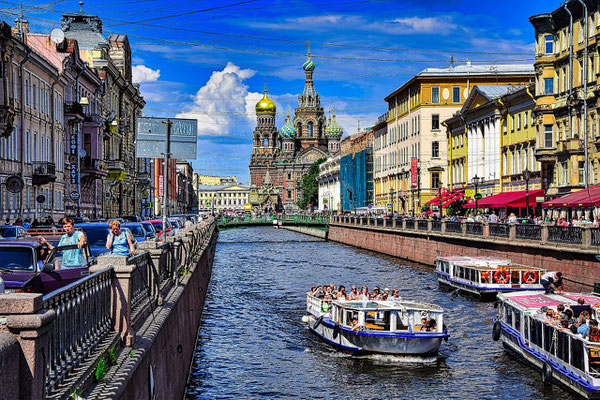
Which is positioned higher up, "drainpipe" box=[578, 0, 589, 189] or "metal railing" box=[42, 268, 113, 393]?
"drainpipe" box=[578, 0, 589, 189]

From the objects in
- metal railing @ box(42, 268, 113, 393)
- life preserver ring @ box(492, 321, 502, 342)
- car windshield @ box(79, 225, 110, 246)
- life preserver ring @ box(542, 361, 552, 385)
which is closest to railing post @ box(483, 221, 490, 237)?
life preserver ring @ box(492, 321, 502, 342)

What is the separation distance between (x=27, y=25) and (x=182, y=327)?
145ft

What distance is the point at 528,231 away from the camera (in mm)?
38688

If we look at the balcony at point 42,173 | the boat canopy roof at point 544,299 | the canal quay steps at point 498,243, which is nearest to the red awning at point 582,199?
the canal quay steps at point 498,243

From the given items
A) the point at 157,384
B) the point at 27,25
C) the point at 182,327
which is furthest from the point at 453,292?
the point at 27,25

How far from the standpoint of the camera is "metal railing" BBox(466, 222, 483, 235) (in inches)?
1823

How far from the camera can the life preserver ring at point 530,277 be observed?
3475 centimetres

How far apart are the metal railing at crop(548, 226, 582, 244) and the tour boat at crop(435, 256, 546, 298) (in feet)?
5.04

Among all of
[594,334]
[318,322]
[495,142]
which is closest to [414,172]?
[495,142]

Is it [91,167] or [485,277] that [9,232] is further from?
[91,167]

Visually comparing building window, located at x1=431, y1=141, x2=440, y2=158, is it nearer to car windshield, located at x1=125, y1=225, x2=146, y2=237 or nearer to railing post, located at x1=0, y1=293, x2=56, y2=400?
car windshield, located at x1=125, y1=225, x2=146, y2=237

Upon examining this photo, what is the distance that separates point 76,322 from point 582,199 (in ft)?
122

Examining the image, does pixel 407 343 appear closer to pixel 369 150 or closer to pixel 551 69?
pixel 551 69

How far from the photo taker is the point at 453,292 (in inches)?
1544
